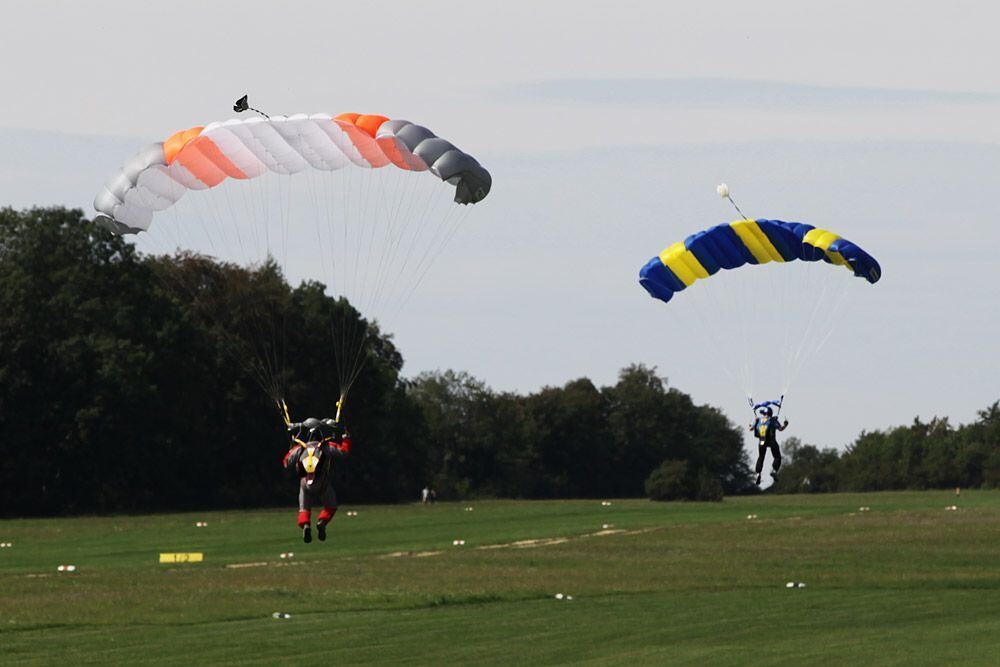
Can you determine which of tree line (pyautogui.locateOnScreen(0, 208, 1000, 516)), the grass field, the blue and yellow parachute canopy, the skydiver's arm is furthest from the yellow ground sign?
the skydiver's arm

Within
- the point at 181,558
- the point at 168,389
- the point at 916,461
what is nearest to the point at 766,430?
the point at 181,558

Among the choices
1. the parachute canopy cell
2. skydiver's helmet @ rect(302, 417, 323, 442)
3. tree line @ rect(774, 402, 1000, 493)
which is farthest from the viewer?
tree line @ rect(774, 402, 1000, 493)

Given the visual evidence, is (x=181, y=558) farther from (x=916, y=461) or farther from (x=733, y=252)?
(x=916, y=461)

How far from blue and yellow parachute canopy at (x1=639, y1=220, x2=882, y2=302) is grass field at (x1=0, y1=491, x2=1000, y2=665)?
824 centimetres

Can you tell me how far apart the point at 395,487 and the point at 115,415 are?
25.9 meters

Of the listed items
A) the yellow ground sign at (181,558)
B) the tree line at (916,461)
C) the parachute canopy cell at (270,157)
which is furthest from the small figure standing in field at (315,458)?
the tree line at (916,461)

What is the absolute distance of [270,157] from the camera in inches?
1438

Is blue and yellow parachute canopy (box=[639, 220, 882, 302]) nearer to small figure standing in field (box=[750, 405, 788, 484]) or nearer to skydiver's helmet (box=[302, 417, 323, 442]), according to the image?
small figure standing in field (box=[750, 405, 788, 484])

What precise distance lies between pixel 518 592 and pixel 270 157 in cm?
1820

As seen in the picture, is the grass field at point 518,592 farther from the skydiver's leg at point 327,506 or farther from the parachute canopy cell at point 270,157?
the parachute canopy cell at point 270,157

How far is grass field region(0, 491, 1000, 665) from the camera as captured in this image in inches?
1574

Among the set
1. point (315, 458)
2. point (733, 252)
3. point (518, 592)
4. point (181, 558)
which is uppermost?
point (733, 252)

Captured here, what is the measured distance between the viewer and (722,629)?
43000 mm

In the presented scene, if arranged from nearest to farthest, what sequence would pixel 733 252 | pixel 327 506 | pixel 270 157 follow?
pixel 327 506 < pixel 270 157 < pixel 733 252
